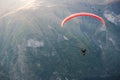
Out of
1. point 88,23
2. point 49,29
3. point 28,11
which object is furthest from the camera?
point 88,23

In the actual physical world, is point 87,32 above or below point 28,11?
below

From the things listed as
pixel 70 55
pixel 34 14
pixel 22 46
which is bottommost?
pixel 70 55

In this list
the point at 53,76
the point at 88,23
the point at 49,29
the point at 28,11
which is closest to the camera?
the point at 53,76

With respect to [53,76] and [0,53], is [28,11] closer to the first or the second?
[0,53]

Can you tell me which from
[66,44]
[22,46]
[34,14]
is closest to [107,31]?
[66,44]

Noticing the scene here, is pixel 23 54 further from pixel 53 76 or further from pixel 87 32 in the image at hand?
pixel 87 32

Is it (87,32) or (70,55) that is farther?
(87,32)

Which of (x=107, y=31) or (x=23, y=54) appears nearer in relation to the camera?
(x=23, y=54)

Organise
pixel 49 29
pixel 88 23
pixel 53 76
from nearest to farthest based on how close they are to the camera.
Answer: pixel 53 76 < pixel 49 29 < pixel 88 23

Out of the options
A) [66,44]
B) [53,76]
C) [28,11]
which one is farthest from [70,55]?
[28,11]
